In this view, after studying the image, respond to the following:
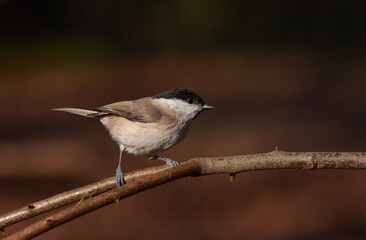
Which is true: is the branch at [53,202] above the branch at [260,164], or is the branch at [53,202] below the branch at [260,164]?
below

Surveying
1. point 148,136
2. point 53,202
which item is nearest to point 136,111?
point 148,136

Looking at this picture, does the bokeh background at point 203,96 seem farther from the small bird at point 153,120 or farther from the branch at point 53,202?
the branch at point 53,202

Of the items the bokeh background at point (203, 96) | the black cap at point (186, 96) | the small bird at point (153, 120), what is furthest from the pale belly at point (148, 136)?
the bokeh background at point (203, 96)

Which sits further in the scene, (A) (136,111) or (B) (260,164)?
(A) (136,111)

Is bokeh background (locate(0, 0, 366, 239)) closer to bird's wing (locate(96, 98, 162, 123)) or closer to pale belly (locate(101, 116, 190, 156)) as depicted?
bird's wing (locate(96, 98, 162, 123))

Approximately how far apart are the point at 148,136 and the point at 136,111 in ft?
1.03

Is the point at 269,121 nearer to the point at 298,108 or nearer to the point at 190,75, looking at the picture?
the point at 298,108

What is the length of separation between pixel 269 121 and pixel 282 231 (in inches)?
143

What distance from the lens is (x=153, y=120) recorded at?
9.55 ft

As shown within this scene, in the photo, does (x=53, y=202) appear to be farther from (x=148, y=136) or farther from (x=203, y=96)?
(x=203, y=96)

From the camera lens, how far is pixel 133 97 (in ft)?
35.9

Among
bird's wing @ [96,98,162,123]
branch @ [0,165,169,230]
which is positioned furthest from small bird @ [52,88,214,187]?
branch @ [0,165,169,230]

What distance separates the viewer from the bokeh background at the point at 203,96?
21.1ft

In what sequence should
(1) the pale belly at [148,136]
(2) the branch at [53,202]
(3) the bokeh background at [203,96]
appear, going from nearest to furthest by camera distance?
(2) the branch at [53,202] → (1) the pale belly at [148,136] → (3) the bokeh background at [203,96]
